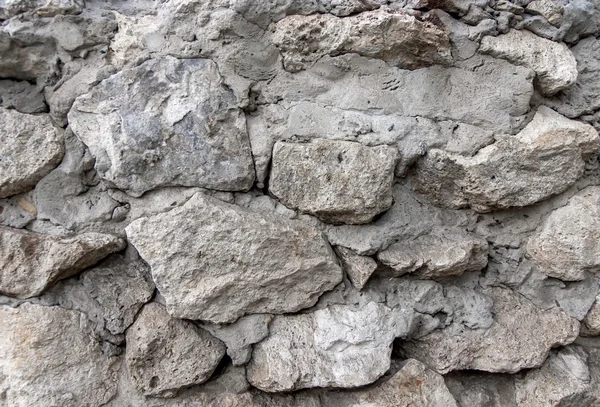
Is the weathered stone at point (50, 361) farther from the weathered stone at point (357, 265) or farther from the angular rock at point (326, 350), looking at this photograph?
the weathered stone at point (357, 265)

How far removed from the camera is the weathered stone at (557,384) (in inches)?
38.5

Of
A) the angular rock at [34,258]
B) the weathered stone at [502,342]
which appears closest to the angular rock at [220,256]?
the angular rock at [34,258]

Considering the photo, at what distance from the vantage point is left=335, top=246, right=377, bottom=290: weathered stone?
942mm

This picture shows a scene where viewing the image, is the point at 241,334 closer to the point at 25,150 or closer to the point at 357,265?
the point at 357,265

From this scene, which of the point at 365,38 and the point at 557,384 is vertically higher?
the point at 365,38

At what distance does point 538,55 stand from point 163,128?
0.85 metres

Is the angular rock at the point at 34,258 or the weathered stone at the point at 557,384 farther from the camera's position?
the weathered stone at the point at 557,384

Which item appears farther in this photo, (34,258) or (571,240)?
(571,240)

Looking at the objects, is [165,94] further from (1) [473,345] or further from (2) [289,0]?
(1) [473,345]

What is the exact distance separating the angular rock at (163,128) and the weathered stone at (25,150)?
6 cm

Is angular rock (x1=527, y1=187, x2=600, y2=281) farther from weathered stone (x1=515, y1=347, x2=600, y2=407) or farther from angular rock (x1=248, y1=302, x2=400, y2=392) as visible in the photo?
angular rock (x1=248, y1=302, x2=400, y2=392)

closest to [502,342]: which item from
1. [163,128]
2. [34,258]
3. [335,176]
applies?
[335,176]

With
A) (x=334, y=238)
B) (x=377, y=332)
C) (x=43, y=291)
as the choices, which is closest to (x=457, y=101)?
(x=334, y=238)

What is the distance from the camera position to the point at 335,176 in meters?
0.91
